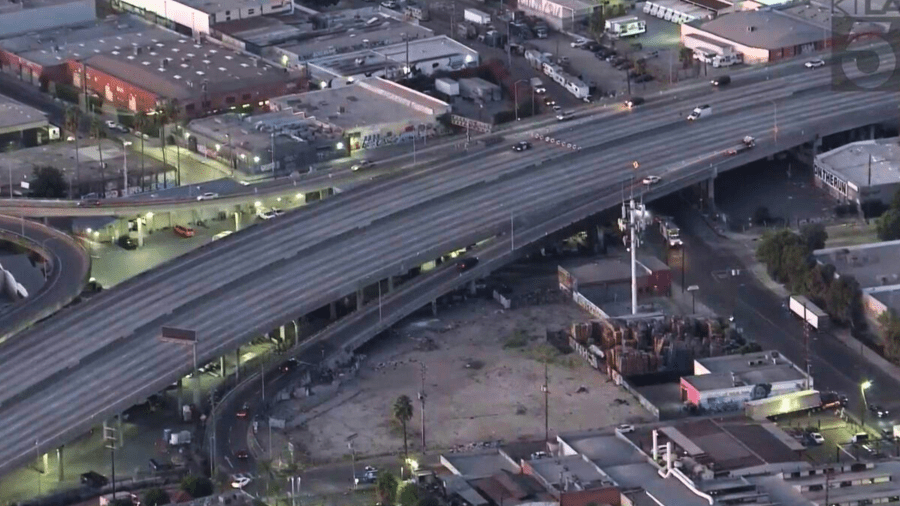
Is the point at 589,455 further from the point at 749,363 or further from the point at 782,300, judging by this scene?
the point at 782,300

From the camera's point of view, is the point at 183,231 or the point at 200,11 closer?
the point at 183,231

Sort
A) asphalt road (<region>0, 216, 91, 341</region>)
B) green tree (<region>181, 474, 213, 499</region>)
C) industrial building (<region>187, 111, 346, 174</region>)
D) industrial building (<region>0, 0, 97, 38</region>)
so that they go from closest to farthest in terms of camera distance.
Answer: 1. green tree (<region>181, 474, 213, 499</region>)
2. asphalt road (<region>0, 216, 91, 341</region>)
3. industrial building (<region>187, 111, 346, 174</region>)
4. industrial building (<region>0, 0, 97, 38</region>)

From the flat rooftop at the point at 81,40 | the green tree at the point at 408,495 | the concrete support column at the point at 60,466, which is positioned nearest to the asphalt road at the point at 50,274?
the concrete support column at the point at 60,466

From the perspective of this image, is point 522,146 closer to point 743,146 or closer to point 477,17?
point 743,146

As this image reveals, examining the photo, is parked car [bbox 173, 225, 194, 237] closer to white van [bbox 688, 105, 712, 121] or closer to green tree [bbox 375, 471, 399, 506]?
white van [bbox 688, 105, 712, 121]

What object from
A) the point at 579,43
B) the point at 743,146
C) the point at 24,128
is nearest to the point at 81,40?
the point at 24,128

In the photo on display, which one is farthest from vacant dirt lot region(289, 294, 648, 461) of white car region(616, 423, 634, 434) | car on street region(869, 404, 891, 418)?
car on street region(869, 404, 891, 418)

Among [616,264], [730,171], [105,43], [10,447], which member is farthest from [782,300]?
[105,43]

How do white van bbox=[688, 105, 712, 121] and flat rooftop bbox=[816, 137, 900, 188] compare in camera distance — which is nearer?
flat rooftop bbox=[816, 137, 900, 188]
